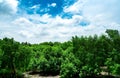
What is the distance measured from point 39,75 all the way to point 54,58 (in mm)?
3032

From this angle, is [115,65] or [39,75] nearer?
[115,65]

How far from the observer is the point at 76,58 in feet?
89.4

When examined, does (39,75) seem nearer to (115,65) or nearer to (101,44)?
(101,44)

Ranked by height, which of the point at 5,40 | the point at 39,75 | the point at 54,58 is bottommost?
the point at 39,75

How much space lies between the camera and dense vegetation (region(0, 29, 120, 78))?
23.0 meters

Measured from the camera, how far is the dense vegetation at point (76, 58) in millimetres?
23000

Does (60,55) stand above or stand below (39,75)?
above

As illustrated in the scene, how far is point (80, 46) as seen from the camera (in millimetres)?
26844

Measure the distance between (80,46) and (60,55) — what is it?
6.34m

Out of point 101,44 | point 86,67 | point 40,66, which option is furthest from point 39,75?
point 101,44

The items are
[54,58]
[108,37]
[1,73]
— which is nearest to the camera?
[108,37]

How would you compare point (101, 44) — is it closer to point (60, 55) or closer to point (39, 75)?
point (60, 55)

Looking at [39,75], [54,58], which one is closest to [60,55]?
[54,58]

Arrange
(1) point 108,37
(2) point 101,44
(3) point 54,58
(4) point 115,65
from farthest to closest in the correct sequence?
(3) point 54,58, (2) point 101,44, (1) point 108,37, (4) point 115,65
